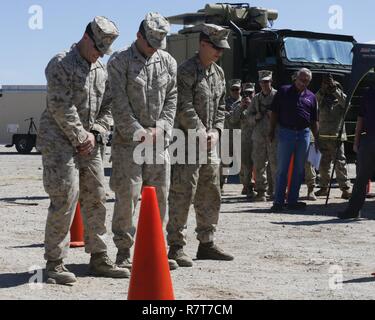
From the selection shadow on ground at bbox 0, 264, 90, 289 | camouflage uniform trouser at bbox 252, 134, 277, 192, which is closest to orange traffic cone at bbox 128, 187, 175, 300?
shadow on ground at bbox 0, 264, 90, 289

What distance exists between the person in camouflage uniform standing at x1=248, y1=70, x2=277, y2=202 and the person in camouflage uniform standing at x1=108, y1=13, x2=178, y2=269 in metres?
5.99

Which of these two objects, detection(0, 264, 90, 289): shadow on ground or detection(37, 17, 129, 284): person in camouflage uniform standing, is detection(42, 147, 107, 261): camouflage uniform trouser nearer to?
detection(37, 17, 129, 284): person in camouflage uniform standing

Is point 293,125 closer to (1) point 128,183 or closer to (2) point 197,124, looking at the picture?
(2) point 197,124

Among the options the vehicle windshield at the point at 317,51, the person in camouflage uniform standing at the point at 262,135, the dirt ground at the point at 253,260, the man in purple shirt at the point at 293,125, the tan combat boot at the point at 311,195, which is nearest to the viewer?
the dirt ground at the point at 253,260

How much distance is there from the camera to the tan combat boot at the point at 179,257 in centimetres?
701

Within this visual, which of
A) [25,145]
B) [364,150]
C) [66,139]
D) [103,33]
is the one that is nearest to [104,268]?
[66,139]

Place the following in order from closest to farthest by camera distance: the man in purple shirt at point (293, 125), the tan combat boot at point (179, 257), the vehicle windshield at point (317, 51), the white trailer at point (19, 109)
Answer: the tan combat boot at point (179, 257)
the man in purple shirt at point (293, 125)
the vehicle windshield at point (317, 51)
the white trailer at point (19, 109)

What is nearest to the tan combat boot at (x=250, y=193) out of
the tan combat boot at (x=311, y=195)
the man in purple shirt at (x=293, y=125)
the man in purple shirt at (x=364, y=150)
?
the tan combat boot at (x=311, y=195)

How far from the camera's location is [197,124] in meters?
7.09

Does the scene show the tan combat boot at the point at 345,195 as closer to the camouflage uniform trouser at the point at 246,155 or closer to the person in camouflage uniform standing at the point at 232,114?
the camouflage uniform trouser at the point at 246,155

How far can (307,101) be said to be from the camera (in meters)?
11.5

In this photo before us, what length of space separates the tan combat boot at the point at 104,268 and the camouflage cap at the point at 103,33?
59.6 inches

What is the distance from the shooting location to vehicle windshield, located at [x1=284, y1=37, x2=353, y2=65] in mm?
15781

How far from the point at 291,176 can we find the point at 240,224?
2003mm
